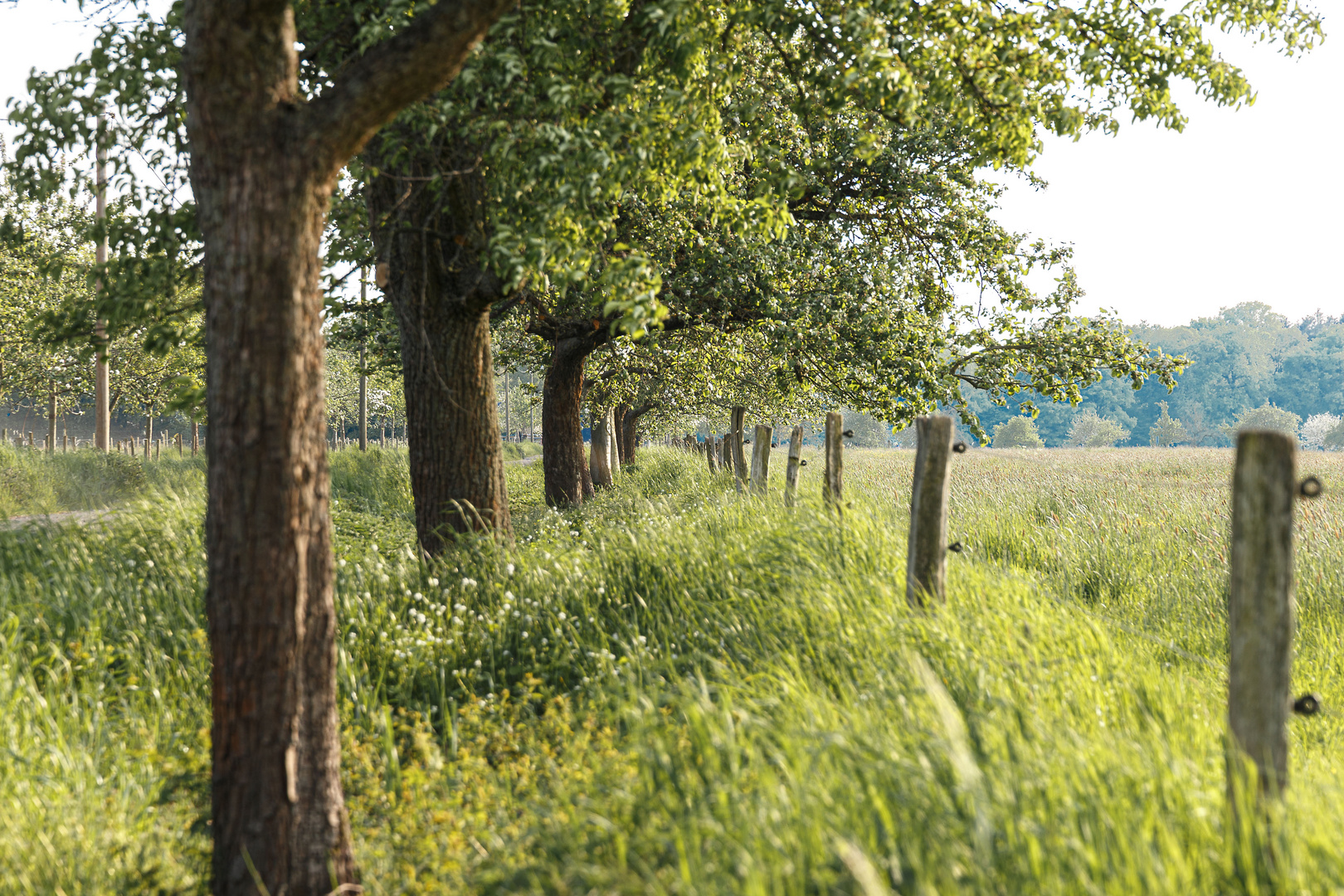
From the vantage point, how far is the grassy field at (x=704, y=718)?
84.0 inches

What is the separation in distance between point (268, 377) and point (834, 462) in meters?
5.11

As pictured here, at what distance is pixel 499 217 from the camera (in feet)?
17.8

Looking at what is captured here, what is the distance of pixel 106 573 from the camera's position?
A: 586 cm

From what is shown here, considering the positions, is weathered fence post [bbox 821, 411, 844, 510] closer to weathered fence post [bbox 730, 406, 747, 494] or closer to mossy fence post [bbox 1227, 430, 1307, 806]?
weathered fence post [bbox 730, 406, 747, 494]

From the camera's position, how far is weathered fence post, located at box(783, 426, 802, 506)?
767 cm

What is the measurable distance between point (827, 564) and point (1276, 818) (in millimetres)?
3080

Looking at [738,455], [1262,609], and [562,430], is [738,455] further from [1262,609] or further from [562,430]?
[1262,609]

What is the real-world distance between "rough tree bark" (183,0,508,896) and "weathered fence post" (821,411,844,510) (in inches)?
182

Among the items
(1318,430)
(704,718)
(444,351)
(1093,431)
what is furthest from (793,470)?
(1093,431)

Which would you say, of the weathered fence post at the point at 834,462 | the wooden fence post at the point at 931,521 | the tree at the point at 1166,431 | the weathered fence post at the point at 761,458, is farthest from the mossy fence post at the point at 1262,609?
the tree at the point at 1166,431

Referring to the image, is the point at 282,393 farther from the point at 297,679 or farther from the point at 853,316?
the point at 853,316

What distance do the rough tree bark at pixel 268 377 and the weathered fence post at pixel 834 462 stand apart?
462cm

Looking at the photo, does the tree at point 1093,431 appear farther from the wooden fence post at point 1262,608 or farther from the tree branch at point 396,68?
the tree branch at point 396,68

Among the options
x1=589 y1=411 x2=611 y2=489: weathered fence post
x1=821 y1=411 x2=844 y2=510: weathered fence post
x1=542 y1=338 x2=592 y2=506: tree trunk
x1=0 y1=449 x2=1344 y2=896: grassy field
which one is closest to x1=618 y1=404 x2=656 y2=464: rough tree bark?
x1=589 y1=411 x2=611 y2=489: weathered fence post
